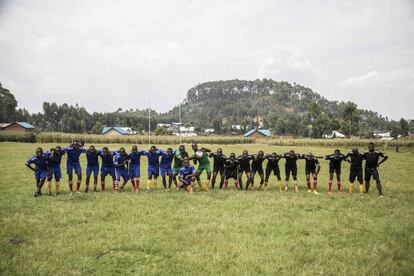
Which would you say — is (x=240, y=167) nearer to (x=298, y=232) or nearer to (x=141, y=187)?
(x=141, y=187)

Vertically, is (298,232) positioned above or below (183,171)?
below

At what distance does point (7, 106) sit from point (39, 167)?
388ft

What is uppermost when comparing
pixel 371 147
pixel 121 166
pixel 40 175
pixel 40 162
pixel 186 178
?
pixel 371 147

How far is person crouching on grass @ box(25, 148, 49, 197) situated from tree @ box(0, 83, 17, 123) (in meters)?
112

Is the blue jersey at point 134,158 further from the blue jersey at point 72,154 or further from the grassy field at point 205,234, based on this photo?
the blue jersey at point 72,154

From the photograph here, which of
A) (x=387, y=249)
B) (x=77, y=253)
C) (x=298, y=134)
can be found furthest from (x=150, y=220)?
(x=298, y=134)

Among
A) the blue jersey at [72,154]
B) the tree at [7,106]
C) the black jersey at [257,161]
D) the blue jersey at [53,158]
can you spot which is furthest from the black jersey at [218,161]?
the tree at [7,106]

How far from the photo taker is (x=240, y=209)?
1412 centimetres

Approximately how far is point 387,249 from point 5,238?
11.1m

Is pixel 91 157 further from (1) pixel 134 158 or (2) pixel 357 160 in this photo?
(2) pixel 357 160

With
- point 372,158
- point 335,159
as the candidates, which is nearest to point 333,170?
point 335,159

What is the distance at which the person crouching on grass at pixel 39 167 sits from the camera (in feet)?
55.6

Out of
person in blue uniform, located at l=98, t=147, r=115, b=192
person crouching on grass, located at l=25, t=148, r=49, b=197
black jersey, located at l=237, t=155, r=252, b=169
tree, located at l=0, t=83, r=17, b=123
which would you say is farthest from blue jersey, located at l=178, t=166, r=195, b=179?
tree, located at l=0, t=83, r=17, b=123

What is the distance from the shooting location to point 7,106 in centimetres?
11812
